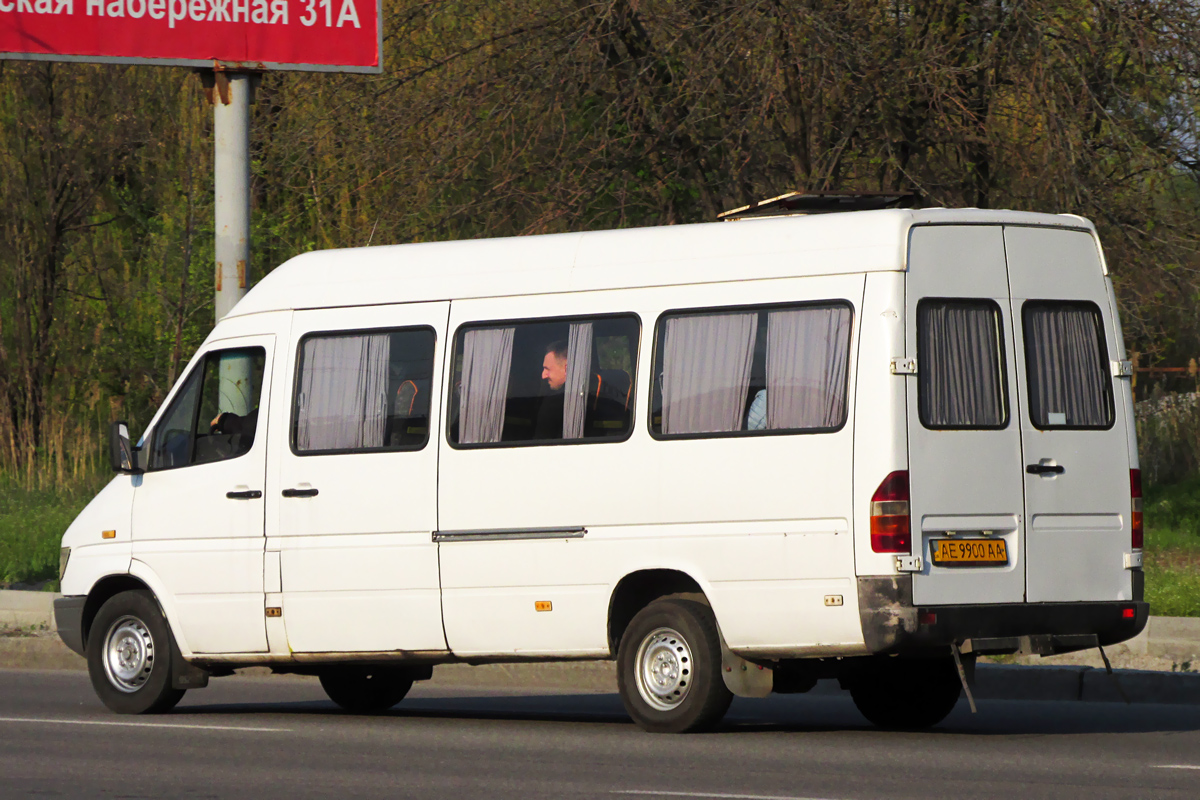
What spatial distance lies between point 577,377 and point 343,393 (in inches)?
57.0

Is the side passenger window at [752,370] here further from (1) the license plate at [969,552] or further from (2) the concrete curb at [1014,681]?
(2) the concrete curb at [1014,681]

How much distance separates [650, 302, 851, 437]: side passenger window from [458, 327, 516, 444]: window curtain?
2.94ft

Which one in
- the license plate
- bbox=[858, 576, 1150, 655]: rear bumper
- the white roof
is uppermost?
the white roof

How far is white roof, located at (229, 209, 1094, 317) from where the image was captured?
9.45 m

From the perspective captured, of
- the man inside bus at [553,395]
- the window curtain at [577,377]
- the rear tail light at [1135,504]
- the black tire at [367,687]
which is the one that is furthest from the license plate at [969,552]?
the black tire at [367,687]

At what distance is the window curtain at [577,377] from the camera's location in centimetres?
1011

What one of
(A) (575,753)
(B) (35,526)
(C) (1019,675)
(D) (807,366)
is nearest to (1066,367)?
(D) (807,366)

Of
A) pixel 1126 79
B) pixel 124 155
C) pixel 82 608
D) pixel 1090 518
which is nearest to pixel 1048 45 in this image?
pixel 1126 79

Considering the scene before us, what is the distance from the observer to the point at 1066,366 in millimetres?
9828

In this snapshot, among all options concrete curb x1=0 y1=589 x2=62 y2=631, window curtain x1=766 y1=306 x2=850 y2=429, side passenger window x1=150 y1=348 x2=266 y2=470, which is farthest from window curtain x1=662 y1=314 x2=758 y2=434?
concrete curb x1=0 y1=589 x2=62 y2=631

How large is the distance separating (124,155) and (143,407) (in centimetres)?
331

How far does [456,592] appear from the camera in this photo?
33.9 feet

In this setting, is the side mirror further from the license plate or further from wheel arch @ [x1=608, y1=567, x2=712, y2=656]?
the license plate

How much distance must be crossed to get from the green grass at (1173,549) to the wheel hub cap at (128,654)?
7.11 meters
